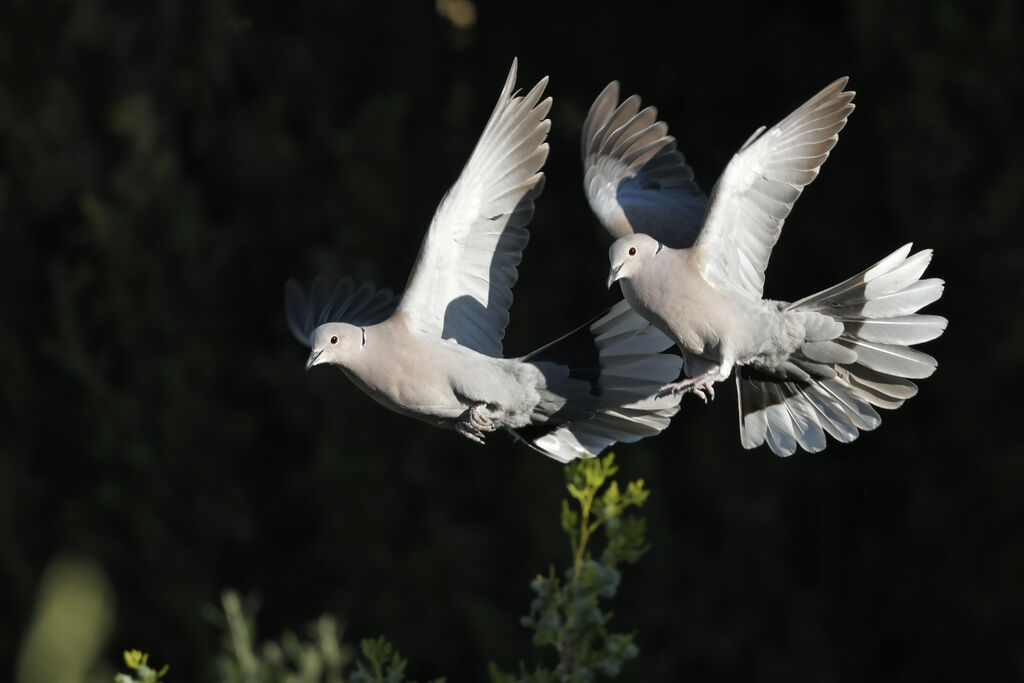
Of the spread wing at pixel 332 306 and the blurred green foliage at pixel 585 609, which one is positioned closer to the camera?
the blurred green foliage at pixel 585 609

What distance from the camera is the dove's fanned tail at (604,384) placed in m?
3.24

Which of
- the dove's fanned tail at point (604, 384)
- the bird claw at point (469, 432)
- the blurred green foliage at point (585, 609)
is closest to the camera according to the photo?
the blurred green foliage at point (585, 609)

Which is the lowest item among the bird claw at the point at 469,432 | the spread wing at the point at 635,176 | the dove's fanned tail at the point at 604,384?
the bird claw at the point at 469,432

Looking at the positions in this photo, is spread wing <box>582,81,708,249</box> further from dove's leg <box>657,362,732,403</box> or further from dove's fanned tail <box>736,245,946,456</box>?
dove's leg <box>657,362,732,403</box>

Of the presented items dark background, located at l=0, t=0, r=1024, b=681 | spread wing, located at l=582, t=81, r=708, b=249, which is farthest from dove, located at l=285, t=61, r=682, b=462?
dark background, located at l=0, t=0, r=1024, b=681

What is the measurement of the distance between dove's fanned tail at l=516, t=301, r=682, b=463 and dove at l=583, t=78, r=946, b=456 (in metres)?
0.21

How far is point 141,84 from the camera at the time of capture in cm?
756

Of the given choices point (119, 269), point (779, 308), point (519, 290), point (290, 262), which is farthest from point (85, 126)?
point (779, 308)

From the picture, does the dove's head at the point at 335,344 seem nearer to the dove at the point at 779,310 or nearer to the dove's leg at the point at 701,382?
the dove at the point at 779,310

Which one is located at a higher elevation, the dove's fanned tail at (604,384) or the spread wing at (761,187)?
the spread wing at (761,187)

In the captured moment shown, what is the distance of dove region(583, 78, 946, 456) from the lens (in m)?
2.89

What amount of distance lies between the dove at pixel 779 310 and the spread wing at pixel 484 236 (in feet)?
1.49

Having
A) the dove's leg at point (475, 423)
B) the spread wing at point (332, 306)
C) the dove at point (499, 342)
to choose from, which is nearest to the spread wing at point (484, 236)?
the dove at point (499, 342)

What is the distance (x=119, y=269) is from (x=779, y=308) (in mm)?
5261
